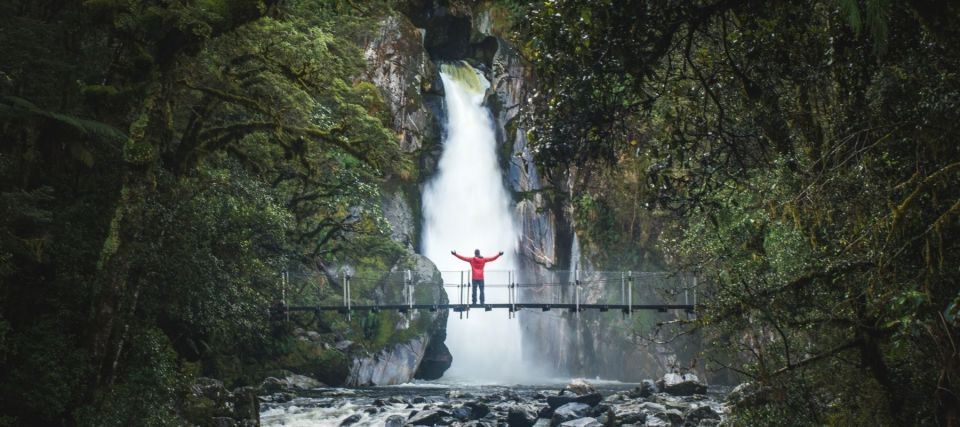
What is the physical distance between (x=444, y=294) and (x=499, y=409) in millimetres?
6965

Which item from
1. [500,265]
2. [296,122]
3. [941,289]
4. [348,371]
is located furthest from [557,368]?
[941,289]

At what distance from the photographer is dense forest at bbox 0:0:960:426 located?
531cm

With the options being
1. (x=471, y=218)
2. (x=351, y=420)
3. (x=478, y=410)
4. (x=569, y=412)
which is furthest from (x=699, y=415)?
(x=471, y=218)

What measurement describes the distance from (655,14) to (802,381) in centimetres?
466

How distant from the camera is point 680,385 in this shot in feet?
62.6

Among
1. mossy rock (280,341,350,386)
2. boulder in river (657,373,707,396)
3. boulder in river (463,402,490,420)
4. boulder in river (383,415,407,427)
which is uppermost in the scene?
mossy rock (280,341,350,386)

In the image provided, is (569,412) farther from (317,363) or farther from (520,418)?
(317,363)

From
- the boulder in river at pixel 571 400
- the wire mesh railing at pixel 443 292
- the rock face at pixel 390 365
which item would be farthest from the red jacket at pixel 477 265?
the rock face at pixel 390 365

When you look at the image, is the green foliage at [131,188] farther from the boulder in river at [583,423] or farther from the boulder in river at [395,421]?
the boulder in river at [583,423]

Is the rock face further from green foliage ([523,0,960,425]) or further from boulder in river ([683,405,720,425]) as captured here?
green foliage ([523,0,960,425])

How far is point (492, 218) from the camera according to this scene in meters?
32.9

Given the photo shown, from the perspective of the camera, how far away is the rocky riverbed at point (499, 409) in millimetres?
14711

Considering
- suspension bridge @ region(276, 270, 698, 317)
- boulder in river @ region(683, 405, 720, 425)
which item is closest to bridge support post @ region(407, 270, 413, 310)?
suspension bridge @ region(276, 270, 698, 317)

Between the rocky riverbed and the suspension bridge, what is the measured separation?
1.85m
